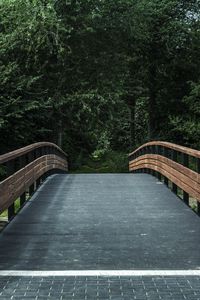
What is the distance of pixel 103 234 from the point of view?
733 centimetres

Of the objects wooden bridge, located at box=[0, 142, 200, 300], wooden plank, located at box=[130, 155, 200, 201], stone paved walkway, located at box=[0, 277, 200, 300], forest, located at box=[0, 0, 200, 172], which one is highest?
forest, located at box=[0, 0, 200, 172]

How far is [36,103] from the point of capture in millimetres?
26984

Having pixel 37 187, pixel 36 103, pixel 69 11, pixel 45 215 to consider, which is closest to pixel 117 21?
pixel 69 11

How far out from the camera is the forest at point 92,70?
28.0 metres

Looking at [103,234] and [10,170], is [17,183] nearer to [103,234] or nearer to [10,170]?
[10,170]

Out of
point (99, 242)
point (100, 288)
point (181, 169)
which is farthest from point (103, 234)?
point (181, 169)

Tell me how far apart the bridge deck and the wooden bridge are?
0.01 m

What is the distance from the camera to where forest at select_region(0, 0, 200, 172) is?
28.0 m

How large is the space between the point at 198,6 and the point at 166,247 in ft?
109

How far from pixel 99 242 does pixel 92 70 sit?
27.9 metres

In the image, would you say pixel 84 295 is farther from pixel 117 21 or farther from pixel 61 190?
pixel 117 21

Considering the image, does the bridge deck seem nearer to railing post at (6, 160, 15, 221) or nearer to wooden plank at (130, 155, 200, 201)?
railing post at (6, 160, 15, 221)

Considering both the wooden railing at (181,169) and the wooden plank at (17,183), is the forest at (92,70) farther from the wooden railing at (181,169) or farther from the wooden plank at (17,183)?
the wooden plank at (17,183)

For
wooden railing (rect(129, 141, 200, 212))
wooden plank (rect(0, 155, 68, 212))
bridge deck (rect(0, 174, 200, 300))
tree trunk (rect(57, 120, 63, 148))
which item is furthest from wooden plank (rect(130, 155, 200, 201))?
tree trunk (rect(57, 120, 63, 148))
